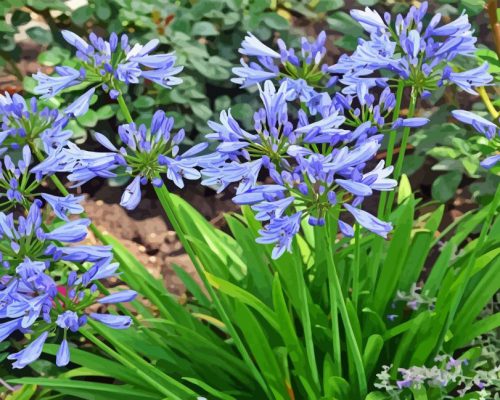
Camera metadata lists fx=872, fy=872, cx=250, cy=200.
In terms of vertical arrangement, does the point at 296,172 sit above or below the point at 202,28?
above

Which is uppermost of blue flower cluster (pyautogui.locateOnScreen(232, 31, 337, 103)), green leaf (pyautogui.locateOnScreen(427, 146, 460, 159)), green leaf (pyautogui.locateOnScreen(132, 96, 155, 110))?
blue flower cluster (pyautogui.locateOnScreen(232, 31, 337, 103))

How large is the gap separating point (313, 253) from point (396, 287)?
0.32 metres

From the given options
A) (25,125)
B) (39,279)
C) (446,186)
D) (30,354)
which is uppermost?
(25,125)

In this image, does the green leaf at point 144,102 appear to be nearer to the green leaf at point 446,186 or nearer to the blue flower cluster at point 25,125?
the green leaf at point 446,186

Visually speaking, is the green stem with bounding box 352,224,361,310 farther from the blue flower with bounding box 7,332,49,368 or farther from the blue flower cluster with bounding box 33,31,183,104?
the blue flower with bounding box 7,332,49,368

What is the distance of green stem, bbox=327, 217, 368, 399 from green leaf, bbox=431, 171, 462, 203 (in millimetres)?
1159

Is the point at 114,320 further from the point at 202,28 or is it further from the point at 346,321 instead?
the point at 202,28

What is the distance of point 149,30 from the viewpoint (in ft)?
12.8

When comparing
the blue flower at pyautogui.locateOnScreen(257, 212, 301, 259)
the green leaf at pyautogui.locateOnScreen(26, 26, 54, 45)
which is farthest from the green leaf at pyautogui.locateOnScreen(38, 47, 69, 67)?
the blue flower at pyautogui.locateOnScreen(257, 212, 301, 259)

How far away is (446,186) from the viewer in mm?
3295

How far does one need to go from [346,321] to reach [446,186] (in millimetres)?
1362

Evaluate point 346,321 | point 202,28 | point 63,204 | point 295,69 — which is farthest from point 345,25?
point 63,204

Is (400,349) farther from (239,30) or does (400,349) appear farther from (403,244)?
(239,30)

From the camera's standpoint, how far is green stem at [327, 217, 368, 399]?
1933 millimetres
